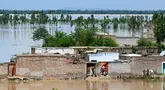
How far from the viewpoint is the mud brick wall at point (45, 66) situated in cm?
2456

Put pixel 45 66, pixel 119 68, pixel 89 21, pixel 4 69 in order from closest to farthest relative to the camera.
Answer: pixel 45 66 < pixel 4 69 < pixel 119 68 < pixel 89 21

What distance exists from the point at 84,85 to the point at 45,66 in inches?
91.2

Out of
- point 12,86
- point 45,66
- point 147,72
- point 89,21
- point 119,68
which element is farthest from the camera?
point 89,21

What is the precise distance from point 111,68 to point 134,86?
7.83 feet

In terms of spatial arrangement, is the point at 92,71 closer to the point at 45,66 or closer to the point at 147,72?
the point at 45,66

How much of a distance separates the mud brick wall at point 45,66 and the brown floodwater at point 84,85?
2.39 ft

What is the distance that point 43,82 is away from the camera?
78.9 feet

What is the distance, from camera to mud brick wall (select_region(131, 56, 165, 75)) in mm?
25609

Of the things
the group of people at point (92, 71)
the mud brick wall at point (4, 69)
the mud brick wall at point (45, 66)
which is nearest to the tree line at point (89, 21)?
the group of people at point (92, 71)

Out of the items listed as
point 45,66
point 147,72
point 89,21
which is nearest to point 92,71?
point 45,66

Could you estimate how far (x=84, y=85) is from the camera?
2348cm

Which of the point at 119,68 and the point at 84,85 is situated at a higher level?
the point at 119,68

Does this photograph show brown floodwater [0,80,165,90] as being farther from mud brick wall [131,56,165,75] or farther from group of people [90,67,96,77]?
mud brick wall [131,56,165,75]

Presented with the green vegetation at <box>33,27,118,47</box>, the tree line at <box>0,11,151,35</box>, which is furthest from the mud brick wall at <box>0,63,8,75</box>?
the tree line at <box>0,11,151,35</box>
